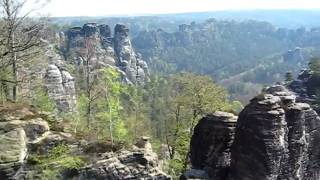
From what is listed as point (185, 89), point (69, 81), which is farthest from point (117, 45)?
point (185, 89)

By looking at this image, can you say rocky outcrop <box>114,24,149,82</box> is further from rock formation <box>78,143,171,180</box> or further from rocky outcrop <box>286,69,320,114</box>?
rock formation <box>78,143,171,180</box>

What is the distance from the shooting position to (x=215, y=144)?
98.5ft

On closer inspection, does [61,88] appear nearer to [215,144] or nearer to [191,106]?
[191,106]

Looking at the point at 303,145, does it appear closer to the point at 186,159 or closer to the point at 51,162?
the point at 186,159

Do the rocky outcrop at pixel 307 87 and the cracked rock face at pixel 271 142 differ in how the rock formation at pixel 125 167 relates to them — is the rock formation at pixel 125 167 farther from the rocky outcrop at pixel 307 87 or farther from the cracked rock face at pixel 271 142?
the rocky outcrop at pixel 307 87

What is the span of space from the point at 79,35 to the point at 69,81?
6015 centimetres

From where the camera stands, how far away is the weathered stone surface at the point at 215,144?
96.5ft

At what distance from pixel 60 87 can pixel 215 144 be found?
A: 47.0 m

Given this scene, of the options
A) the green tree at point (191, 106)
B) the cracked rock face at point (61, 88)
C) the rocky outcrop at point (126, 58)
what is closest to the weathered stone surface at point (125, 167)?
→ the green tree at point (191, 106)

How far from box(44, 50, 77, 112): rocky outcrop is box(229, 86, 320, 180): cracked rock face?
30.7 meters

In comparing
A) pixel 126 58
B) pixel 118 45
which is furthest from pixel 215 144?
pixel 118 45

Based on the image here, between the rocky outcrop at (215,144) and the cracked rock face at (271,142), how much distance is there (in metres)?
1.54

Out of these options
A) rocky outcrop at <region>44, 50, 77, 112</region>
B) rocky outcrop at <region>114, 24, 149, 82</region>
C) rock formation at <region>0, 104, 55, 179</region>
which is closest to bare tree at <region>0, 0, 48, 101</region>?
rock formation at <region>0, 104, 55, 179</region>

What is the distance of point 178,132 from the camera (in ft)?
132
